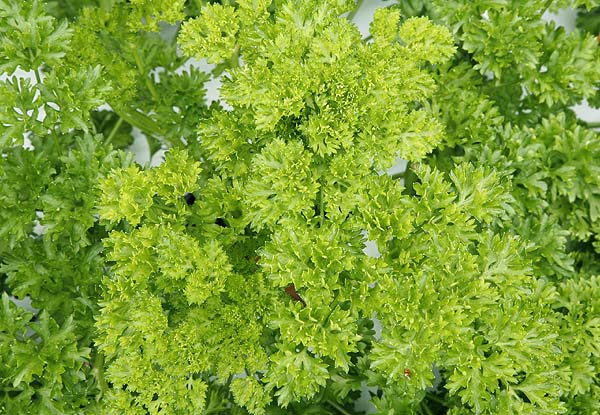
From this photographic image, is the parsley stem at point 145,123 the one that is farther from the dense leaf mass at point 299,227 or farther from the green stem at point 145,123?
the dense leaf mass at point 299,227

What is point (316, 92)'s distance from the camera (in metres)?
1.33

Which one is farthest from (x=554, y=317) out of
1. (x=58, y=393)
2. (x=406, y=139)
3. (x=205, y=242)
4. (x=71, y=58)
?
(x=71, y=58)

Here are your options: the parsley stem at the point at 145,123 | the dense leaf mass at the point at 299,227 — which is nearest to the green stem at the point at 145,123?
the parsley stem at the point at 145,123

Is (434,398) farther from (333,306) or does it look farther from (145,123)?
(145,123)

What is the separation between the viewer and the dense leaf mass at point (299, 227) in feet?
4.40

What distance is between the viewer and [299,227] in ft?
4.44

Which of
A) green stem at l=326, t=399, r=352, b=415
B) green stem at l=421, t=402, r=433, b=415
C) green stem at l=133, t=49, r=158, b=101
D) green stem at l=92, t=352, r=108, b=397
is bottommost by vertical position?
green stem at l=326, t=399, r=352, b=415

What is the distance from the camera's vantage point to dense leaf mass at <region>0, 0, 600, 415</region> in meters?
1.34

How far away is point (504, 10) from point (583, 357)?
0.94m

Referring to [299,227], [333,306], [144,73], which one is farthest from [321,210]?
[144,73]

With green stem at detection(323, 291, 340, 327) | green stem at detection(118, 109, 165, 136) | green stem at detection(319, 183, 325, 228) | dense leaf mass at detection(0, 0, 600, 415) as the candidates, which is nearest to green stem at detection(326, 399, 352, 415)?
dense leaf mass at detection(0, 0, 600, 415)

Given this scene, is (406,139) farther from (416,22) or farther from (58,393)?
(58,393)

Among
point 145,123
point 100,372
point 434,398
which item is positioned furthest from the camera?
point 145,123

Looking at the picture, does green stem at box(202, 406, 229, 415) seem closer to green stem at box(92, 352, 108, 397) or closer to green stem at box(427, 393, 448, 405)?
green stem at box(92, 352, 108, 397)
